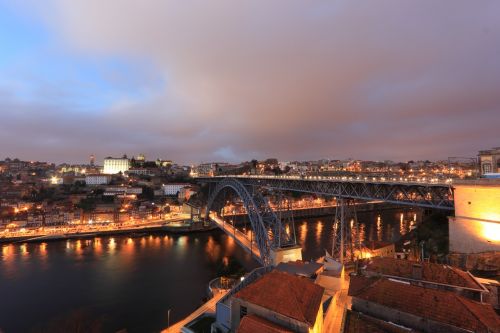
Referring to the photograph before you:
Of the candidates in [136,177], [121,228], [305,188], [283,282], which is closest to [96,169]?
[136,177]

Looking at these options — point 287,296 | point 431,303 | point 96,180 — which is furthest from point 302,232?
point 96,180

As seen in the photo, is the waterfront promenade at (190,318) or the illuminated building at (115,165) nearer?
the waterfront promenade at (190,318)

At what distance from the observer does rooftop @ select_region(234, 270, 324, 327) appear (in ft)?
19.5

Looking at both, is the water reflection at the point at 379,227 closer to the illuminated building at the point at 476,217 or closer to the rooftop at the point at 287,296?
the illuminated building at the point at 476,217

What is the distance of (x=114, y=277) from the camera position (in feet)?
60.8

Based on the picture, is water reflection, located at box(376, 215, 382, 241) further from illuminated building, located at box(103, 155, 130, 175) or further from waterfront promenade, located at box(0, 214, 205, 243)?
illuminated building, located at box(103, 155, 130, 175)

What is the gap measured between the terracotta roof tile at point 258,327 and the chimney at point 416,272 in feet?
12.9

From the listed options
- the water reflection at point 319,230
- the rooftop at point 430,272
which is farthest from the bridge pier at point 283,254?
the water reflection at point 319,230

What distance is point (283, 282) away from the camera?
680 centimetres

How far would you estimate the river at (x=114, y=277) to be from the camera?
1324 cm

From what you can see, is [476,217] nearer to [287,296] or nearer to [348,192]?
[348,192]

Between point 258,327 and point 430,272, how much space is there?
16.2ft

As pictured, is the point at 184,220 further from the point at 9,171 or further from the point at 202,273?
the point at 9,171

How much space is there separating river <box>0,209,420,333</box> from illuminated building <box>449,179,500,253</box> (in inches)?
481
